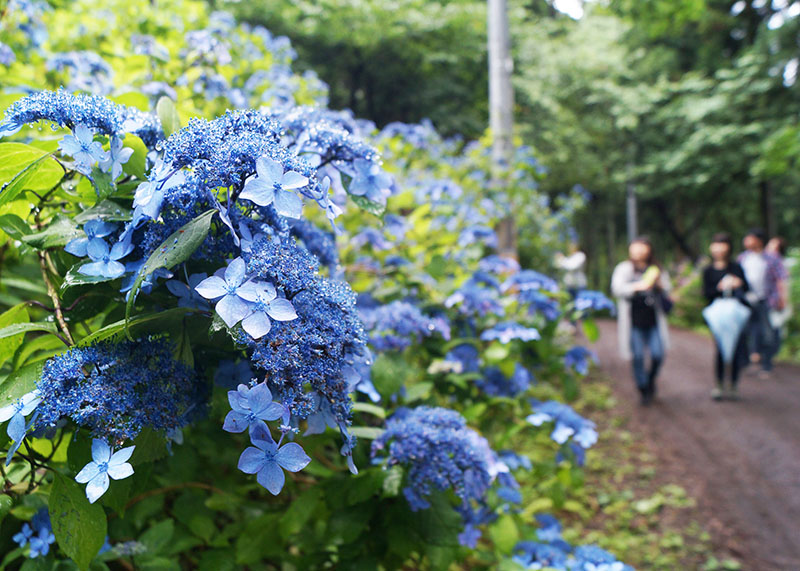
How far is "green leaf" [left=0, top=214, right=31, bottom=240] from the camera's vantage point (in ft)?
2.76

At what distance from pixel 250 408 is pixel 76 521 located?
1.00 ft

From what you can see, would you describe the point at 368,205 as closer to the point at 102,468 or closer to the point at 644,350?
the point at 102,468

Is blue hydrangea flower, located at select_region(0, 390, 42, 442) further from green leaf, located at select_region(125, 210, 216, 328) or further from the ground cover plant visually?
green leaf, located at select_region(125, 210, 216, 328)

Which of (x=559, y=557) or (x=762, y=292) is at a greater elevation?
(x=762, y=292)

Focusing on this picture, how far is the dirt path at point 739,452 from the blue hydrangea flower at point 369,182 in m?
3.06

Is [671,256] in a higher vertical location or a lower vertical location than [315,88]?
lower

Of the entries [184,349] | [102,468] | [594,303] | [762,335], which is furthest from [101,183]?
[762,335]

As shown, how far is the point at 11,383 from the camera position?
2.53 ft

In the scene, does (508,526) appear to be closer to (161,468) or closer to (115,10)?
(161,468)

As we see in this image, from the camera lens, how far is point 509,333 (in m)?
2.01

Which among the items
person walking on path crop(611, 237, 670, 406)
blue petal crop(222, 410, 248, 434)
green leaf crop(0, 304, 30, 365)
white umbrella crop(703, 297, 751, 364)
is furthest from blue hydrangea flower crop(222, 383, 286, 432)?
white umbrella crop(703, 297, 751, 364)

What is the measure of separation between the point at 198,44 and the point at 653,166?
13266 millimetres

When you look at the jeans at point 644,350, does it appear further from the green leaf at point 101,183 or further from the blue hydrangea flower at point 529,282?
the green leaf at point 101,183

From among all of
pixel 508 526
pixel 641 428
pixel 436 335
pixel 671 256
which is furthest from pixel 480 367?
pixel 671 256
